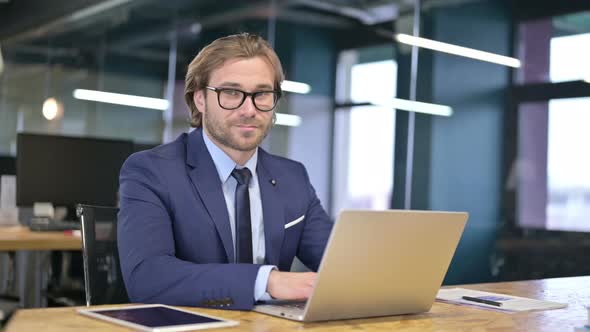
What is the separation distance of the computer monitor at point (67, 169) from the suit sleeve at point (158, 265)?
2427mm

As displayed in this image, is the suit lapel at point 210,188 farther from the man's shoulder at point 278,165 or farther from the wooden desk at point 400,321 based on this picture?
the wooden desk at point 400,321

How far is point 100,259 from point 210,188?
415 millimetres

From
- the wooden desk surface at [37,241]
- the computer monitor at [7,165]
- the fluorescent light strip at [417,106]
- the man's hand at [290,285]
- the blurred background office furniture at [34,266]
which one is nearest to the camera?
the man's hand at [290,285]

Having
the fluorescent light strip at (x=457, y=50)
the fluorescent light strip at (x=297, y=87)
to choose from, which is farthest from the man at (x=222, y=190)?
the fluorescent light strip at (x=297, y=87)

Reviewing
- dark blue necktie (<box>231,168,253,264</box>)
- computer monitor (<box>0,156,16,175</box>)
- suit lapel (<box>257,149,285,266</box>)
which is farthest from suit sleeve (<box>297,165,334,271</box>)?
computer monitor (<box>0,156,16,175</box>)

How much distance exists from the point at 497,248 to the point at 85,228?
3.82 meters

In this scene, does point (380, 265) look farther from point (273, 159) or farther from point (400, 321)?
point (273, 159)

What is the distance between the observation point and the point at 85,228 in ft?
7.53

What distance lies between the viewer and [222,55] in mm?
2283

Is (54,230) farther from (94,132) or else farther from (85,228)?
(94,132)

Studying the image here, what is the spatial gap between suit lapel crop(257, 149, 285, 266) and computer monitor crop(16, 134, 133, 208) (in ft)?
7.74

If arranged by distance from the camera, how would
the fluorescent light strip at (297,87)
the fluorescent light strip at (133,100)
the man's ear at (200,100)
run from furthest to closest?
the fluorescent light strip at (133,100) → the fluorescent light strip at (297,87) → the man's ear at (200,100)

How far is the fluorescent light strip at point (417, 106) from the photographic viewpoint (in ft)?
19.2

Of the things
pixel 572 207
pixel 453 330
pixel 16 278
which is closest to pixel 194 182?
pixel 453 330
